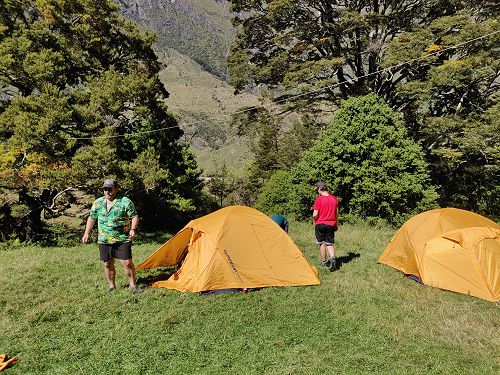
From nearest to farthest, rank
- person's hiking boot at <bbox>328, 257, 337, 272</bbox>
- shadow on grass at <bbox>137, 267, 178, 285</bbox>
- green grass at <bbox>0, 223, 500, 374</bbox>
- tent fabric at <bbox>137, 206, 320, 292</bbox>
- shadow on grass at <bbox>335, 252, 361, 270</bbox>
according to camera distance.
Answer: green grass at <bbox>0, 223, 500, 374</bbox>
tent fabric at <bbox>137, 206, 320, 292</bbox>
shadow on grass at <bbox>137, 267, 178, 285</bbox>
person's hiking boot at <bbox>328, 257, 337, 272</bbox>
shadow on grass at <bbox>335, 252, 361, 270</bbox>

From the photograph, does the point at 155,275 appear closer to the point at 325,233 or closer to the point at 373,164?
the point at 325,233

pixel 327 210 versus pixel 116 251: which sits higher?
pixel 327 210

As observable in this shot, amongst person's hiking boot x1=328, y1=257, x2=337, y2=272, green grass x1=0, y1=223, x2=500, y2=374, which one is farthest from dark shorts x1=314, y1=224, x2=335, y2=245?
green grass x1=0, y1=223, x2=500, y2=374

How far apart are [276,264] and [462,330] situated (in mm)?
3708

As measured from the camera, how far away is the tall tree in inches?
619

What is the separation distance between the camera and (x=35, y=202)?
59.7 feet

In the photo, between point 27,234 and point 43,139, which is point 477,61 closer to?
point 43,139

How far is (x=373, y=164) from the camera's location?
17.7 m

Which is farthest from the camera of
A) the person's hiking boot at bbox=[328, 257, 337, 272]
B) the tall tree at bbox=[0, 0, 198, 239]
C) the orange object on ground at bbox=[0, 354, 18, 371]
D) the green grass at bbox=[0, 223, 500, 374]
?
the tall tree at bbox=[0, 0, 198, 239]

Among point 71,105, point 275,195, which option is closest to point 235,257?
point 71,105

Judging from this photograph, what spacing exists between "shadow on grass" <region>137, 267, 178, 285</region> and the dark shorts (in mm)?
3558

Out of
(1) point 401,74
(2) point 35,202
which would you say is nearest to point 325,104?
(1) point 401,74

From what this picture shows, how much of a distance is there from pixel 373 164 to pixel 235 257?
11.5 m

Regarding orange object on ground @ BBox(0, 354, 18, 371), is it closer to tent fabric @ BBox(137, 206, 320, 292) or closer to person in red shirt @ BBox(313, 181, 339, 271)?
tent fabric @ BBox(137, 206, 320, 292)
